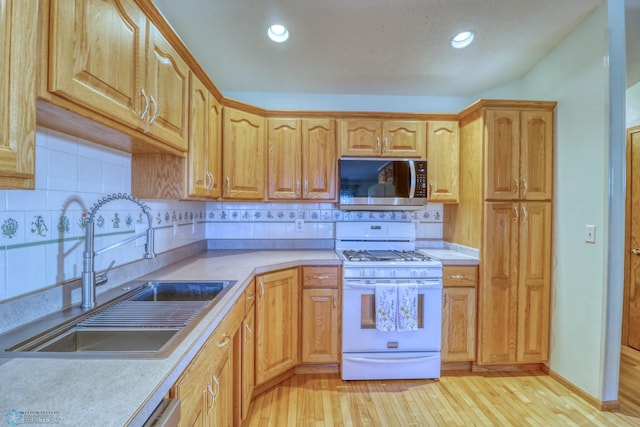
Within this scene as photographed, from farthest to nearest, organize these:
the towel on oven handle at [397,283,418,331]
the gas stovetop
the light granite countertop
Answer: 1. the gas stovetop
2. the towel on oven handle at [397,283,418,331]
3. the light granite countertop

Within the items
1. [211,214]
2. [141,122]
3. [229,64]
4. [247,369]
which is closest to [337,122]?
[229,64]

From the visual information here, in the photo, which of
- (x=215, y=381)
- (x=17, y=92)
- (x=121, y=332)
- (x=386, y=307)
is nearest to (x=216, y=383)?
(x=215, y=381)

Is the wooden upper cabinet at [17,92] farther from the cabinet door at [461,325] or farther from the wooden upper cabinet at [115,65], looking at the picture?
the cabinet door at [461,325]

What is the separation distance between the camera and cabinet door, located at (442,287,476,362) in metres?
2.14

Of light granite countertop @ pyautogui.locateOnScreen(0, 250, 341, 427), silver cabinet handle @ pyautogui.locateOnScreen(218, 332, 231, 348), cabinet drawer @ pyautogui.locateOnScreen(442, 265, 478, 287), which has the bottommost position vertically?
silver cabinet handle @ pyautogui.locateOnScreen(218, 332, 231, 348)

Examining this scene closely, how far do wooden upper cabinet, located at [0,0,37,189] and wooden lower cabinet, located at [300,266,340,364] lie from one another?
1.66 metres

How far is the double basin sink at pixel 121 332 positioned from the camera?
774 millimetres

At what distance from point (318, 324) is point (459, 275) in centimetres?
112

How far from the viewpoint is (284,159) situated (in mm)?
2359

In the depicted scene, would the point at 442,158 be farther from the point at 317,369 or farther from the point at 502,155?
the point at 317,369

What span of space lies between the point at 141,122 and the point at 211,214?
1.57m

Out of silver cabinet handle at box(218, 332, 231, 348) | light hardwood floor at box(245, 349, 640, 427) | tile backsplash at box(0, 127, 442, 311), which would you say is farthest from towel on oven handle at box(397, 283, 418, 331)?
tile backsplash at box(0, 127, 442, 311)

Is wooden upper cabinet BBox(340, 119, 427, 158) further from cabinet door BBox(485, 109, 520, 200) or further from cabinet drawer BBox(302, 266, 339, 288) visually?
cabinet drawer BBox(302, 266, 339, 288)

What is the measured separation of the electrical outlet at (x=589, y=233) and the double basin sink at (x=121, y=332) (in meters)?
2.24
